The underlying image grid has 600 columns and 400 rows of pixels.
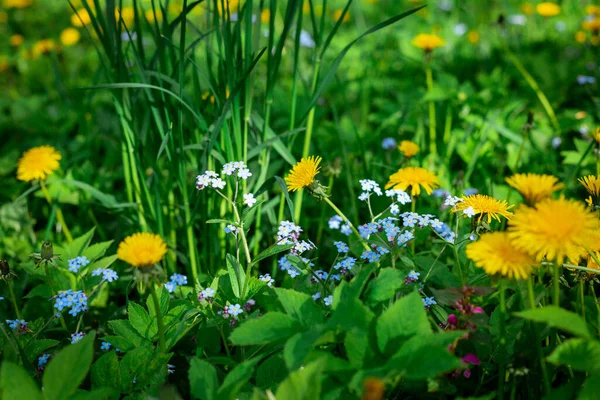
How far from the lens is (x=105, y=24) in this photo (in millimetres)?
1717

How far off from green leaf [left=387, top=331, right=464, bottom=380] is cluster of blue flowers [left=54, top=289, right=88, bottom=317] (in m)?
0.83

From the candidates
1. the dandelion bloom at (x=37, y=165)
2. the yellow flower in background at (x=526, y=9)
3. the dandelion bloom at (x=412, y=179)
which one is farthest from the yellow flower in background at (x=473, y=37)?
the dandelion bloom at (x=37, y=165)

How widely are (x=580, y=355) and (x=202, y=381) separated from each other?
684 mm

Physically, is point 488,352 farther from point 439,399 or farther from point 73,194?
point 73,194

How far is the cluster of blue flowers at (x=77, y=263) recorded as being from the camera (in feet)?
5.14

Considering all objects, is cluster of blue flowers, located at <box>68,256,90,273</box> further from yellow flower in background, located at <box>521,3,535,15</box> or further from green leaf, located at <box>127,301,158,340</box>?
yellow flower in background, located at <box>521,3,535,15</box>

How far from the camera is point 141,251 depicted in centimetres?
110

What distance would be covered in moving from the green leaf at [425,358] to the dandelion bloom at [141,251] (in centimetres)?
48

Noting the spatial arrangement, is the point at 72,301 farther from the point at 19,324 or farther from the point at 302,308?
the point at 302,308

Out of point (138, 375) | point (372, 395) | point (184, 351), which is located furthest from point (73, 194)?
point (372, 395)

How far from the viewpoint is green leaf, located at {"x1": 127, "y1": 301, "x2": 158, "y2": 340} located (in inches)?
52.9

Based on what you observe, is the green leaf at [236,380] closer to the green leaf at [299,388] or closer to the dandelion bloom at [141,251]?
the green leaf at [299,388]

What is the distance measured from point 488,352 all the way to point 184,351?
2.40 feet

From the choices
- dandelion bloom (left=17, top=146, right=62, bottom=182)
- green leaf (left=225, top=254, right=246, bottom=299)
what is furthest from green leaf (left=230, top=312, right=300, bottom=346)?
dandelion bloom (left=17, top=146, right=62, bottom=182)
